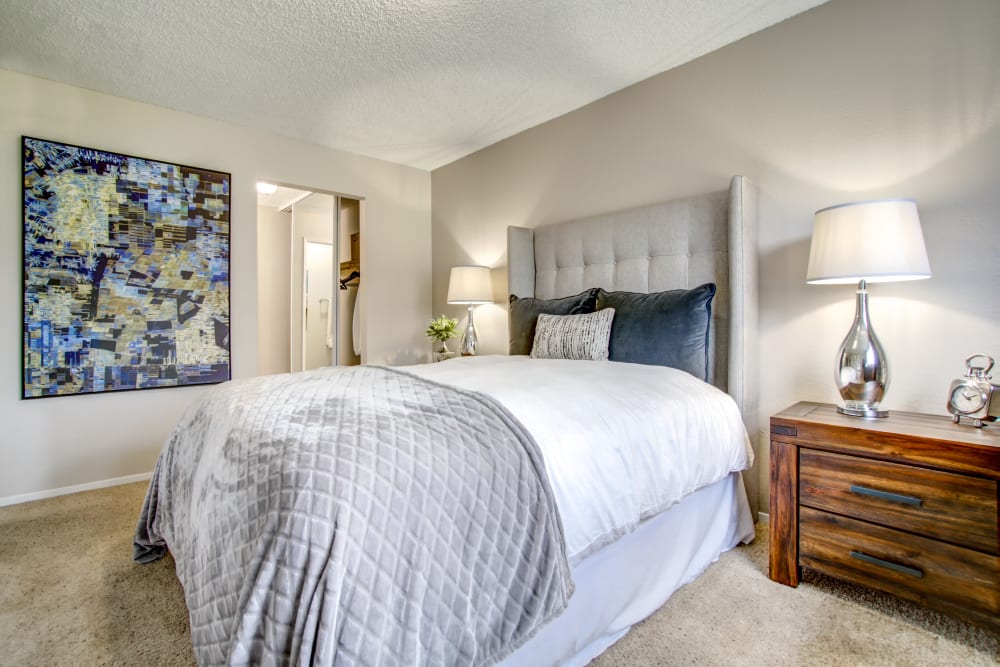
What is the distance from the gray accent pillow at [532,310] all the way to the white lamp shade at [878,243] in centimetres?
120

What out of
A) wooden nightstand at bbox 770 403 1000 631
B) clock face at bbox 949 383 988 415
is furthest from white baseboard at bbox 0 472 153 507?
clock face at bbox 949 383 988 415

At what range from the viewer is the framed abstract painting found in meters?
2.70

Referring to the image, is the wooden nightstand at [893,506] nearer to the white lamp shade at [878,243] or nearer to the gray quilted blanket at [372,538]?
the white lamp shade at [878,243]

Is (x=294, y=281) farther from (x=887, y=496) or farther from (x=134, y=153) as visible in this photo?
(x=887, y=496)

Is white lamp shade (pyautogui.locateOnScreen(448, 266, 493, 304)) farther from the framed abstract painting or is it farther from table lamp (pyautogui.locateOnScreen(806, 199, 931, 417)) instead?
table lamp (pyautogui.locateOnScreen(806, 199, 931, 417))

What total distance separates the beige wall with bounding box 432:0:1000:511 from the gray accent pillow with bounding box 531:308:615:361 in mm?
784

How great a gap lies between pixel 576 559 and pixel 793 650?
0.79 m

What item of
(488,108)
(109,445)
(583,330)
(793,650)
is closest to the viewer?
(793,650)

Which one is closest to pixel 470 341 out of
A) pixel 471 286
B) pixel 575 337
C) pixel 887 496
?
pixel 471 286

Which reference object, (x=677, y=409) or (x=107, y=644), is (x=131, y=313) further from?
(x=677, y=409)

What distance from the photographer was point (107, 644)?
1.46 m

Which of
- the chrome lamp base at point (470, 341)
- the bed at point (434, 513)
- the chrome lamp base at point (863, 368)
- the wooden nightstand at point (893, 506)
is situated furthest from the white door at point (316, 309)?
the chrome lamp base at point (863, 368)

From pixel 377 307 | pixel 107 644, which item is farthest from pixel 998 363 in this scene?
pixel 377 307

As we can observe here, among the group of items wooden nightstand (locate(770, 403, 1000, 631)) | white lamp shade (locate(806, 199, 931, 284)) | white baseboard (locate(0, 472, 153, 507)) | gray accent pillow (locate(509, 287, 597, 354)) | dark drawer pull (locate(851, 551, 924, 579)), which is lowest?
white baseboard (locate(0, 472, 153, 507))
